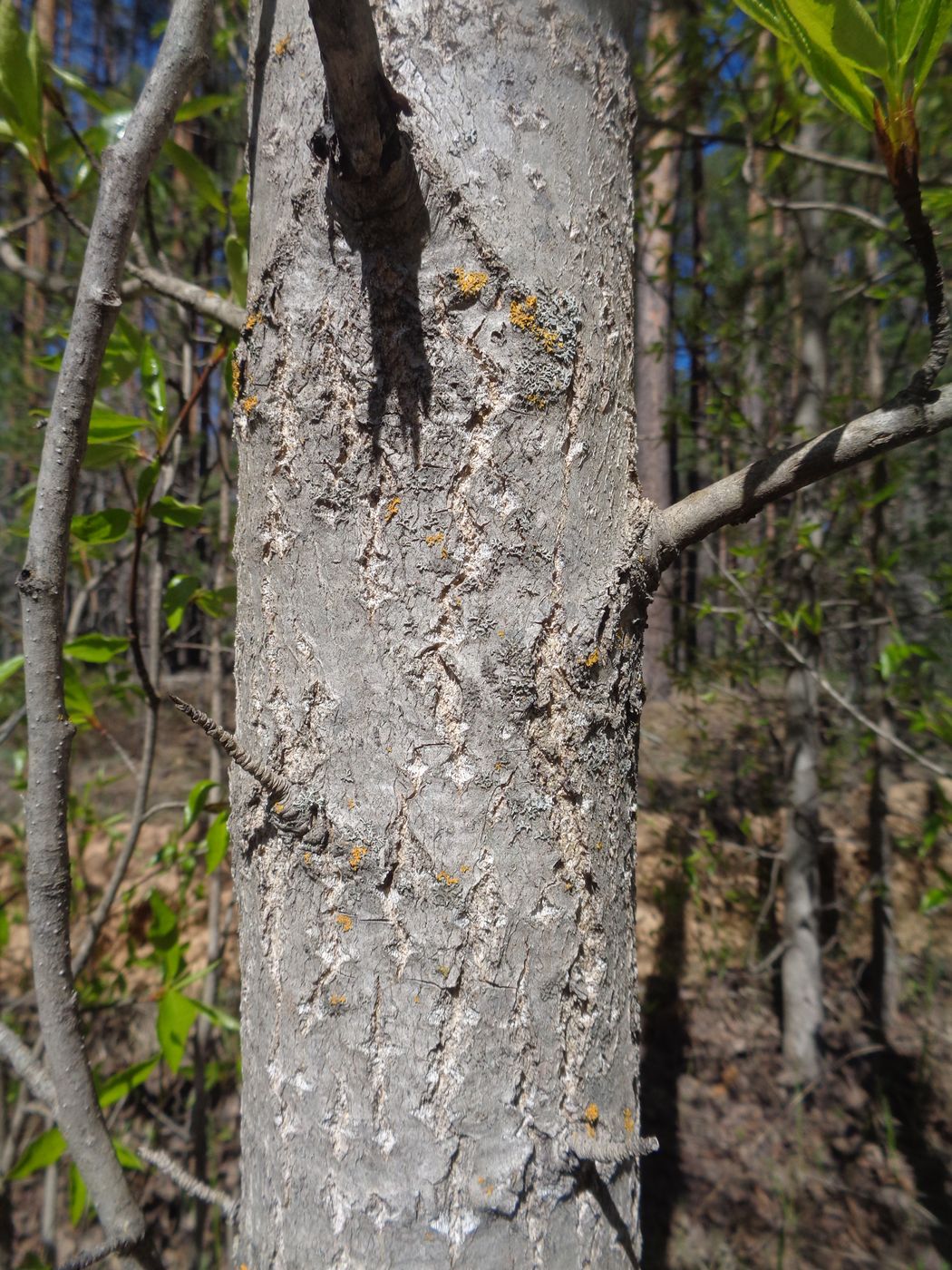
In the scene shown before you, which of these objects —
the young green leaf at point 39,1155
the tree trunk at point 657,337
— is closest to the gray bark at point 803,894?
the tree trunk at point 657,337

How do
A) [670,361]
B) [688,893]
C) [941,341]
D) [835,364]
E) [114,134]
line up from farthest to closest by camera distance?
[670,361] → [835,364] → [688,893] → [114,134] → [941,341]

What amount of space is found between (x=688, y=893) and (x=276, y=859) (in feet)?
10.7

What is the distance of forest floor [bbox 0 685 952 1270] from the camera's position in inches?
91.1

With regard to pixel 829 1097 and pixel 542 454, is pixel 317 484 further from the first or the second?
pixel 829 1097

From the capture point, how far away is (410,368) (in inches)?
25.3

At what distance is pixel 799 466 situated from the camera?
0.66 meters

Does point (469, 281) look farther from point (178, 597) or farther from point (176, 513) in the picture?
point (178, 597)

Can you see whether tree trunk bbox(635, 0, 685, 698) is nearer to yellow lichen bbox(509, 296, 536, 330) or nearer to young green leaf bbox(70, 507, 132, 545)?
young green leaf bbox(70, 507, 132, 545)

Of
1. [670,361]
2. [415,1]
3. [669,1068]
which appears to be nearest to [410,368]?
[415,1]

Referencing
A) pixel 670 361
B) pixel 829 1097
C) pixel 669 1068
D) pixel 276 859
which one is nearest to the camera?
pixel 276 859

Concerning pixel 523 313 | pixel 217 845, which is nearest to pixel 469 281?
pixel 523 313

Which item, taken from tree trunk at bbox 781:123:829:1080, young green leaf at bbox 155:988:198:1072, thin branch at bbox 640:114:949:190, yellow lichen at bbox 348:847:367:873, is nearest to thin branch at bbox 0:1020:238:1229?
yellow lichen at bbox 348:847:367:873

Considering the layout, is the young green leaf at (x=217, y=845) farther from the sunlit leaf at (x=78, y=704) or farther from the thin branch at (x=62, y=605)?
the thin branch at (x=62, y=605)

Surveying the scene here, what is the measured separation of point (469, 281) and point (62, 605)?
466 mm
